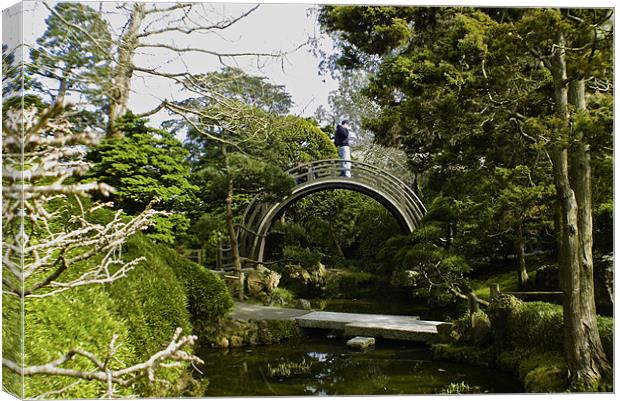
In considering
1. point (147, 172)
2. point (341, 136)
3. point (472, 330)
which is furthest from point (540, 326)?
point (147, 172)

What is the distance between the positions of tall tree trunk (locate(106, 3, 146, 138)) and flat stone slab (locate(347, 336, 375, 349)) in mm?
2056

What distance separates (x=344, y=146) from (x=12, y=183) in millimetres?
2109

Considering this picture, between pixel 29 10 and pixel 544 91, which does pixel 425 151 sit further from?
pixel 29 10

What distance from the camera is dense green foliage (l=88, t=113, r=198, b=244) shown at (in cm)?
394

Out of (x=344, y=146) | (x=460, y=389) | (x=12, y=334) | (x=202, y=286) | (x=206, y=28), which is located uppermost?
(x=206, y=28)

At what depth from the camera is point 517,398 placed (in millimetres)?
4207

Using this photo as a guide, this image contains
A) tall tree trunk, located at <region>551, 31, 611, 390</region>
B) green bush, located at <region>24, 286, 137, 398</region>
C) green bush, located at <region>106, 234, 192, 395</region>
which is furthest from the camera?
tall tree trunk, located at <region>551, 31, 611, 390</region>

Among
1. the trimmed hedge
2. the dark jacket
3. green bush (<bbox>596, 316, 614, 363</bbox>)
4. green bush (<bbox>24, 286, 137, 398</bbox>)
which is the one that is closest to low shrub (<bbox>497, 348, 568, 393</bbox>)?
green bush (<bbox>596, 316, 614, 363</bbox>)

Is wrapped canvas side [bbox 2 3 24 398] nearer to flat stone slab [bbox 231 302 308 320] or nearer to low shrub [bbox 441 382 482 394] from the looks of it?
flat stone slab [bbox 231 302 308 320]

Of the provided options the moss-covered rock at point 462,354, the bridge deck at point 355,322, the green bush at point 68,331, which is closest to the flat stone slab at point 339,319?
the bridge deck at point 355,322

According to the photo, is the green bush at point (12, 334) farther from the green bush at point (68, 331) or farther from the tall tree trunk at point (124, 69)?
the tall tree trunk at point (124, 69)

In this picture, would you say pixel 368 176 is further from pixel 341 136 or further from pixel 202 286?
pixel 202 286

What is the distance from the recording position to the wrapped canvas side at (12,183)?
3205 mm

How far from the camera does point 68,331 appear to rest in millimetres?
3191
